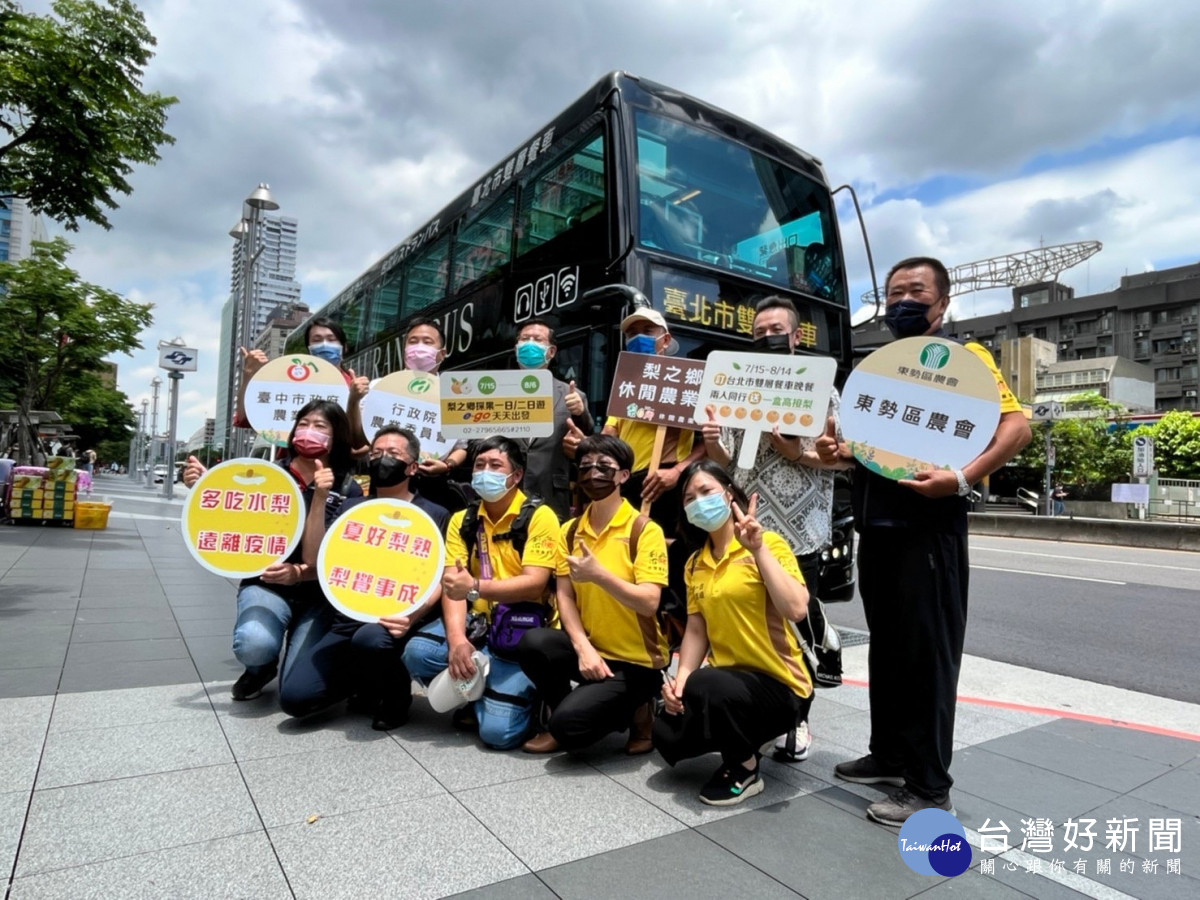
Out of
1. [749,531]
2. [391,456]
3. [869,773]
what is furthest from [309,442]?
[869,773]

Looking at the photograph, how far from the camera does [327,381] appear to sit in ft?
13.2

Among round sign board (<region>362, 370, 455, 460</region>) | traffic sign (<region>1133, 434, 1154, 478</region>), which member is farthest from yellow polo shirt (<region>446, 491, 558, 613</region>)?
traffic sign (<region>1133, 434, 1154, 478</region>)

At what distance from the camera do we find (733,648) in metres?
2.84

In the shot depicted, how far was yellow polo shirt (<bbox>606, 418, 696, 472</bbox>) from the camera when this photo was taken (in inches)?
143

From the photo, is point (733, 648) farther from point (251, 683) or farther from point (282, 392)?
point (282, 392)

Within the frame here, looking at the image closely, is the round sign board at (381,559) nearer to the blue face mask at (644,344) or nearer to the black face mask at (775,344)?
the blue face mask at (644,344)

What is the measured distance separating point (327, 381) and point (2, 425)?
2098cm

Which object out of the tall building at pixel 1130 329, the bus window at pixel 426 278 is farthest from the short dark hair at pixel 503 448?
the tall building at pixel 1130 329

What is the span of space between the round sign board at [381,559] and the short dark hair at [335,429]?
1.85 ft

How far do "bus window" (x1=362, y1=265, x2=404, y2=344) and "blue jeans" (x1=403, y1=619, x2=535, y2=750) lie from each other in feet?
18.5

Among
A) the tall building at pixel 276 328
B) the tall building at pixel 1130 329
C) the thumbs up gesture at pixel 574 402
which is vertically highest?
the tall building at pixel 1130 329

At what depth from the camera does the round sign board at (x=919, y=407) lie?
8.32 feet

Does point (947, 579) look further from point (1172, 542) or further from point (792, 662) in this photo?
point (1172, 542)

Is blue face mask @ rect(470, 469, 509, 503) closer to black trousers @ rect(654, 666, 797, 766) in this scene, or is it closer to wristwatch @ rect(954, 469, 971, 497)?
black trousers @ rect(654, 666, 797, 766)
